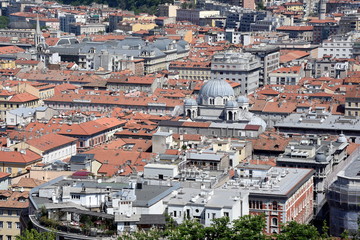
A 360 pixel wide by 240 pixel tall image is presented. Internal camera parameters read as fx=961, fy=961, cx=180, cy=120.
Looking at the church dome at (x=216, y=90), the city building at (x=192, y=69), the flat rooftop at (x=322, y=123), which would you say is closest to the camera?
the flat rooftop at (x=322, y=123)

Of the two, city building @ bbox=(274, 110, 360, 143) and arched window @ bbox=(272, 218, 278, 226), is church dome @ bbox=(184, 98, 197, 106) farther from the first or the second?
arched window @ bbox=(272, 218, 278, 226)

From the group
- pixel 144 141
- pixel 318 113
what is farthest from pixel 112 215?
pixel 318 113

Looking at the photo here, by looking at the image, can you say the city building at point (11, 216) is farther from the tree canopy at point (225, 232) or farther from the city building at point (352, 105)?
the city building at point (352, 105)

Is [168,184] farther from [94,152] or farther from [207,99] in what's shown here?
[207,99]

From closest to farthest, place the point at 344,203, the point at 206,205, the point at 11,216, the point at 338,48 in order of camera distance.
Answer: the point at 206,205
the point at 344,203
the point at 11,216
the point at 338,48

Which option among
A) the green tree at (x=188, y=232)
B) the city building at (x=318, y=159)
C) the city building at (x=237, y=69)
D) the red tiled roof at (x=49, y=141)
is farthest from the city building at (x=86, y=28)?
the green tree at (x=188, y=232)

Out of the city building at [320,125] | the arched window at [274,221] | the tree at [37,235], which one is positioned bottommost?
the arched window at [274,221]

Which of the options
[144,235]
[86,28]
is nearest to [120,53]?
[86,28]

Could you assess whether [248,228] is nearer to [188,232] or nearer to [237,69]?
[188,232]
